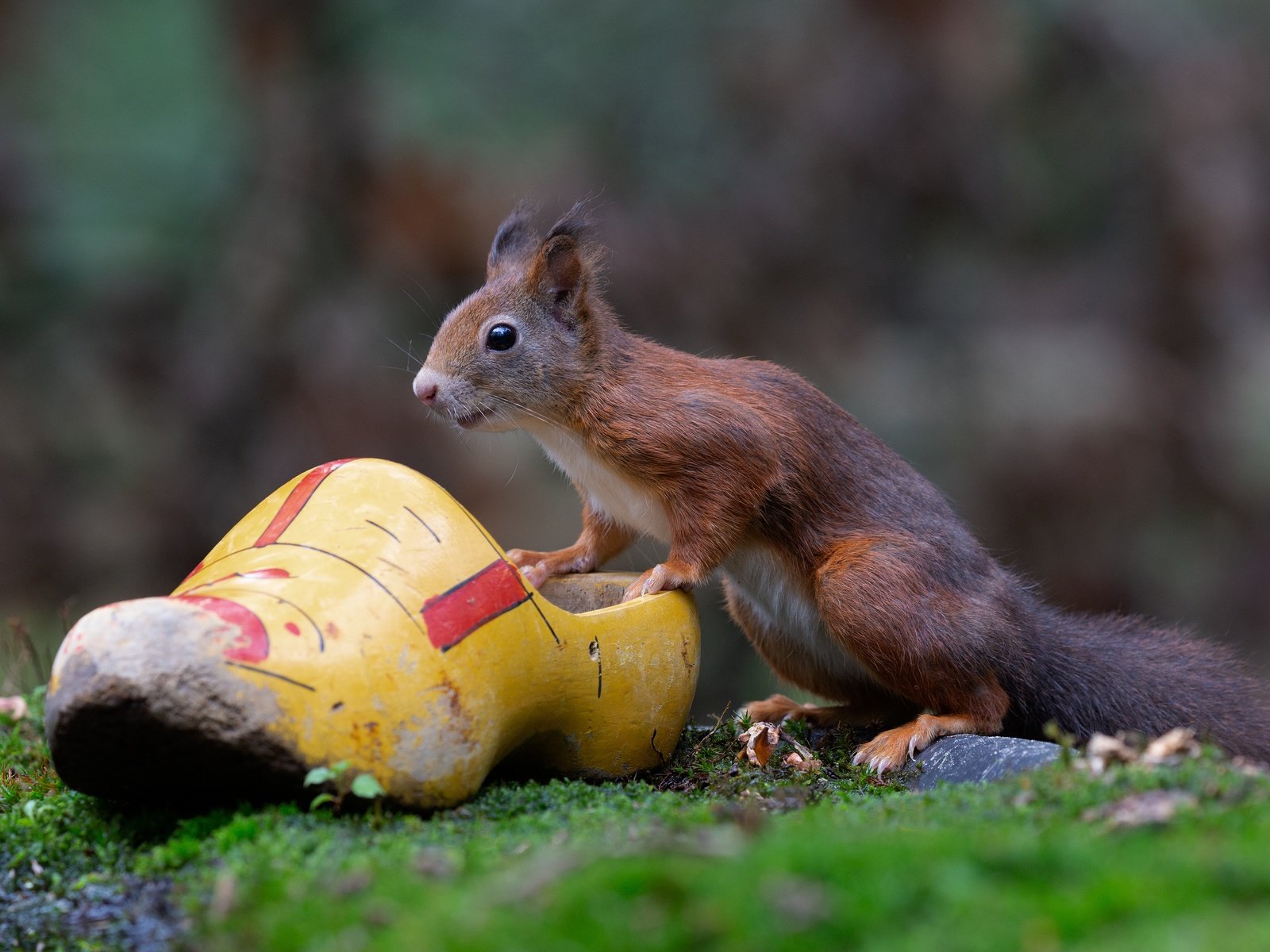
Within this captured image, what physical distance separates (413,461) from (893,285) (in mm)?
4901

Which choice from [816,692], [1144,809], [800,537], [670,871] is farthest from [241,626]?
[816,692]

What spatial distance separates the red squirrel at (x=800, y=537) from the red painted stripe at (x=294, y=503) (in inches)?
45.3

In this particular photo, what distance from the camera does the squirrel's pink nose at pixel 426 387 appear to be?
19.2ft

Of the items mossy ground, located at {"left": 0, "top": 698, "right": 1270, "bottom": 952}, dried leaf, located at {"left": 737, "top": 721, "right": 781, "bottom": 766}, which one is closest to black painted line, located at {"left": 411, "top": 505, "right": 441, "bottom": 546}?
mossy ground, located at {"left": 0, "top": 698, "right": 1270, "bottom": 952}

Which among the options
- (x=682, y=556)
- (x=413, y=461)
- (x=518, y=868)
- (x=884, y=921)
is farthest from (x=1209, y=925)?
(x=413, y=461)

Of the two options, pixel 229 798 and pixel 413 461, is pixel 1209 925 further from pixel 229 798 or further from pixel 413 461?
pixel 413 461

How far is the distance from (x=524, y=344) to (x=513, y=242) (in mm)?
754

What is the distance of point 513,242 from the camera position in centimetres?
638

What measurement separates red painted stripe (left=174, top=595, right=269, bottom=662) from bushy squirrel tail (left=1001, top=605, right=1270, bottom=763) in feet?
10.3

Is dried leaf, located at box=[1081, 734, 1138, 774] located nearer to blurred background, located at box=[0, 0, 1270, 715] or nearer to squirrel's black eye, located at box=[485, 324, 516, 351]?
squirrel's black eye, located at box=[485, 324, 516, 351]

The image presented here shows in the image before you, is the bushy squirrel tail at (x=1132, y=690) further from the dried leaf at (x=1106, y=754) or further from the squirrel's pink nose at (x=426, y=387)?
the squirrel's pink nose at (x=426, y=387)

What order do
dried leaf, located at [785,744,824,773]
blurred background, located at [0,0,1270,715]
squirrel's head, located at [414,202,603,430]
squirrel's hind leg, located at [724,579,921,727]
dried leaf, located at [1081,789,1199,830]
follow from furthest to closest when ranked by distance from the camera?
1. blurred background, located at [0,0,1270,715]
2. squirrel's hind leg, located at [724,579,921,727]
3. squirrel's head, located at [414,202,603,430]
4. dried leaf, located at [785,744,824,773]
5. dried leaf, located at [1081,789,1199,830]

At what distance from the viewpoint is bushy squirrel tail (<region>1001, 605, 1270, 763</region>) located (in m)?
5.42

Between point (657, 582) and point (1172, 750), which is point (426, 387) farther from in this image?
point (1172, 750)
